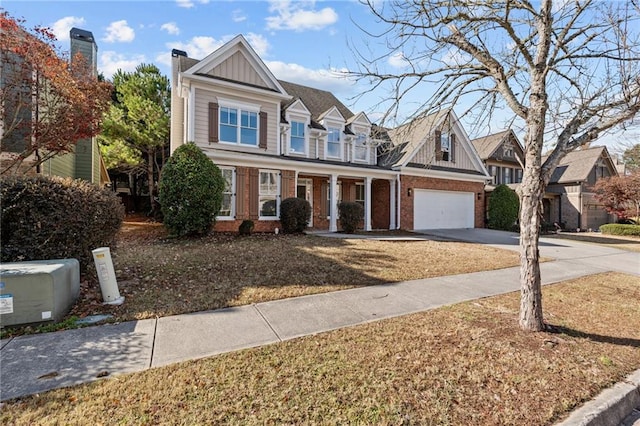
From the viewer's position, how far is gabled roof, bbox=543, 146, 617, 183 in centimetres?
2623

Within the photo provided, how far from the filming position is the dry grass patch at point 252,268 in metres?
5.11

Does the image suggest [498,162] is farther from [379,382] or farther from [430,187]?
[379,382]

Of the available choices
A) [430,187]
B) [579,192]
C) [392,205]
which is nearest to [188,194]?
[392,205]

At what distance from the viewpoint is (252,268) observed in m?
7.11

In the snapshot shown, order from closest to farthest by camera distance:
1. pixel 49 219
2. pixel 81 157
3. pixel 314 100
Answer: pixel 49 219 < pixel 81 157 < pixel 314 100

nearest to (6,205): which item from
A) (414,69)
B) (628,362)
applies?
(414,69)

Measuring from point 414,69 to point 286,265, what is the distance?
4945mm

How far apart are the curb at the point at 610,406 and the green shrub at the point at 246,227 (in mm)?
11036

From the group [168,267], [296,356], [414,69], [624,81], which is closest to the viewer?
[296,356]

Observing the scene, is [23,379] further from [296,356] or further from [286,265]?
[286,265]

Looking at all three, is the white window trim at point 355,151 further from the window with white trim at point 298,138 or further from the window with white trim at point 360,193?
the window with white trim at point 298,138

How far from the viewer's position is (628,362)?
12.2ft

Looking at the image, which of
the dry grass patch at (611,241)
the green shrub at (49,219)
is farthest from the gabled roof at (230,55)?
the dry grass patch at (611,241)

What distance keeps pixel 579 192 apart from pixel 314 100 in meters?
24.0
